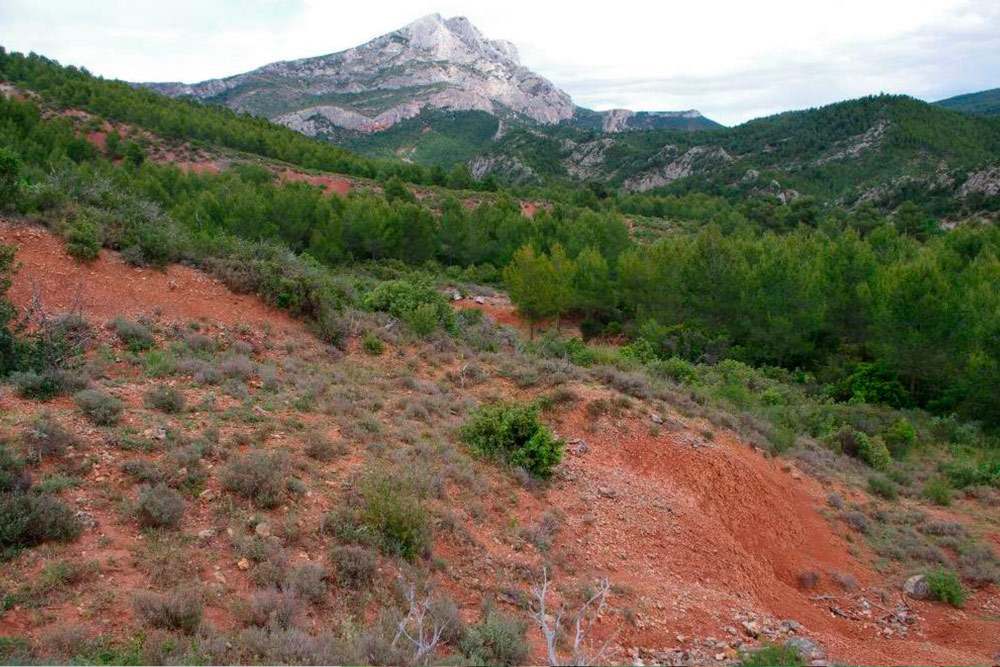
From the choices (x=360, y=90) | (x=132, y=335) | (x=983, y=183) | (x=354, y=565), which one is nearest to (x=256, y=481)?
(x=354, y=565)

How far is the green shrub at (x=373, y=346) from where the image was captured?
12500mm

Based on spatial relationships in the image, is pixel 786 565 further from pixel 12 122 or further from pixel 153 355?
pixel 12 122

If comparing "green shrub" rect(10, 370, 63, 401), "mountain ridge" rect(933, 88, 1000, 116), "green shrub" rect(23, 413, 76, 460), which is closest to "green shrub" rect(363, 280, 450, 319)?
"green shrub" rect(10, 370, 63, 401)

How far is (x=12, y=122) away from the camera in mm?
34875

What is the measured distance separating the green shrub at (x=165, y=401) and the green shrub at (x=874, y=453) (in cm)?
1365

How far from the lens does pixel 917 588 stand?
8.04 metres

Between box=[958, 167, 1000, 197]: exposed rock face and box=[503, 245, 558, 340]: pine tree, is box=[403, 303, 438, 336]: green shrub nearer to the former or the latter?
box=[503, 245, 558, 340]: pine tree

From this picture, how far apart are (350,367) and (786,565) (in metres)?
7.77

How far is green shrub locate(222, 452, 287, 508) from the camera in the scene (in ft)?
19.5

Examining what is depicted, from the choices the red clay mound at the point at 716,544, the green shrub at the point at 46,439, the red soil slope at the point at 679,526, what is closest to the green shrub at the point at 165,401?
the green shrub at the point at 46,439

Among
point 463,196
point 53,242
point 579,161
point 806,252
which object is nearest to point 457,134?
point 579,161

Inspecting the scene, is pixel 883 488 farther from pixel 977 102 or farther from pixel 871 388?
pixel 977 102

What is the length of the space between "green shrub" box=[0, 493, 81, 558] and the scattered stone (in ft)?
31.8

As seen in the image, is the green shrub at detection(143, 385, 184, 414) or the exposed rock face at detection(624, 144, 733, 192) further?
the exposed rock face at detection(624, 144, 733, 192)
